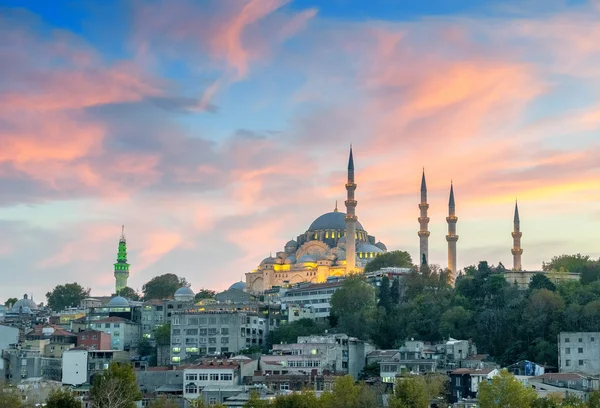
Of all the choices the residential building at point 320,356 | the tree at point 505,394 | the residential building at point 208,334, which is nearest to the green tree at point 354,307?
the residential building at point 320,356

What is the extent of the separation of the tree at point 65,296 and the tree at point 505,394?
58.5 m

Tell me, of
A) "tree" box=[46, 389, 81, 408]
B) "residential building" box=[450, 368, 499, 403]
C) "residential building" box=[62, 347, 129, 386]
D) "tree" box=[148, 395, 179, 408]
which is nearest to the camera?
"tree" box=[46, 389, 81, 408]

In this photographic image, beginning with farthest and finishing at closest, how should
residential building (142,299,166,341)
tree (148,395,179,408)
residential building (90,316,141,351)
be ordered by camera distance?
1. residential building (142,299,166,341)
2. residential building (90,316,141,351)
3. tree (148,395,179,408)

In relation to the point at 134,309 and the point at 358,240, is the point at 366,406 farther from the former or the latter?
the point at 358,240

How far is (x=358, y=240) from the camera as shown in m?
110

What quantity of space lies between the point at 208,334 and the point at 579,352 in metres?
23.3

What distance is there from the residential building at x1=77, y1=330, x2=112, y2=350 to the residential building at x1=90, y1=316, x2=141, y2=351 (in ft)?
8.72

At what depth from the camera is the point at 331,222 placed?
111875mm

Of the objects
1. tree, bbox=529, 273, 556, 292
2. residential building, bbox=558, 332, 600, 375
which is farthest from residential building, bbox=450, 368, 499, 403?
tree, bbox=529, 273, 556, 292

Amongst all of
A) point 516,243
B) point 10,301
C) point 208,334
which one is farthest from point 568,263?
point 10,301

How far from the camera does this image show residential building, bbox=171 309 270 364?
3187 inches

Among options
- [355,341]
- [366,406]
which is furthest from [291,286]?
[366,406]

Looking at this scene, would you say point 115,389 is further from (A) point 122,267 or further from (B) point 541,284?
(A) point 122,267

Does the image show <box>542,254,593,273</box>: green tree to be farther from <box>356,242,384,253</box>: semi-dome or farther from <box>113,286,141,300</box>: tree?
<box>113,286,141,300</box>: tree
